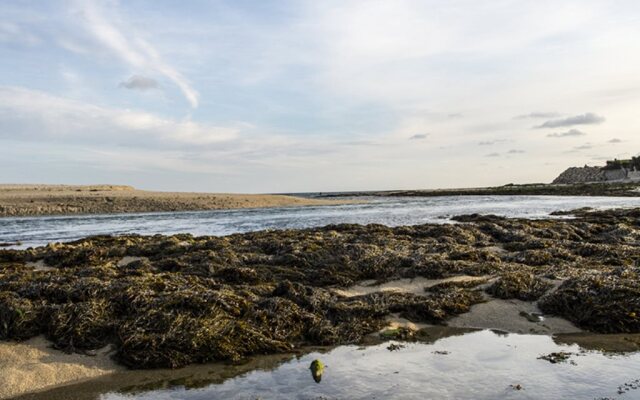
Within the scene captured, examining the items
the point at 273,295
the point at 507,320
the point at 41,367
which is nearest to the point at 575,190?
the point at 507,320

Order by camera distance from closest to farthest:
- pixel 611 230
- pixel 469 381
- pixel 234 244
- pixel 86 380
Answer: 1. pixel 469 381
2. pixel 86 380
3. pixel 234 244
4. pixel 611 230

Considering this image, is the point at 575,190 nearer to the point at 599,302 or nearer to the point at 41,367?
the point at 599,302

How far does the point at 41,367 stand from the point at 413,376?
3.86 meters

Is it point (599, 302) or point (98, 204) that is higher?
point (98, 204)

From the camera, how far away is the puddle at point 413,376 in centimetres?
417

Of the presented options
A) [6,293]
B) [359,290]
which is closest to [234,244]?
[359,290]

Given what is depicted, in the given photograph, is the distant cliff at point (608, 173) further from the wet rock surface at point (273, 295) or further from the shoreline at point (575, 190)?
the wet rock surface at point (273, 295)

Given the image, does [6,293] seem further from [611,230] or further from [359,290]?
[611,230]

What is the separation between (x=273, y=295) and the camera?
720cm

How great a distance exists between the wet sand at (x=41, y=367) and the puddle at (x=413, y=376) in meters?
0.19

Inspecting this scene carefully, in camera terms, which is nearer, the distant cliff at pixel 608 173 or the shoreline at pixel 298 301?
the shoreline at pixel 298 301

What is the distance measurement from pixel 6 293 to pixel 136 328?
251 centimetres

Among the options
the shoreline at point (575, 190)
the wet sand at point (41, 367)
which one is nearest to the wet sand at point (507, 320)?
the wet sand at point (41, 367)

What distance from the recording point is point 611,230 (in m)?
13.5
